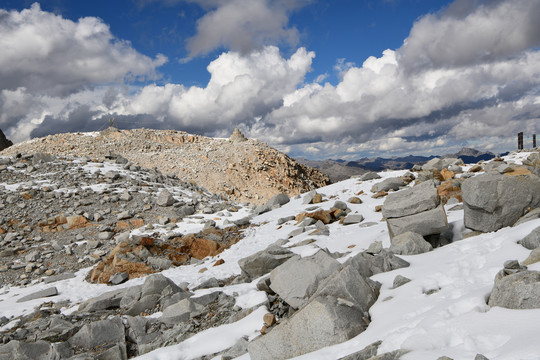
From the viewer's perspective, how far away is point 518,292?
14.3ft

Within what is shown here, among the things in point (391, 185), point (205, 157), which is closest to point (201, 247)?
point (391, 185)

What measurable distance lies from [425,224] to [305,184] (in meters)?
34.2

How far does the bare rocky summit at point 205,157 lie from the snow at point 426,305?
2455 centimetres

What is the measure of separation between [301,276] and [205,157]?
37.2 metres

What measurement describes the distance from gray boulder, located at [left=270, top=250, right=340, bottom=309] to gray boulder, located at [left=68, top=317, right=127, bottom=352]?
4.32m

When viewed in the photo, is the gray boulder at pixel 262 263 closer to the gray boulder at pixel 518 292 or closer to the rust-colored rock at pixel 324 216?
the gray boulder at pixel 518 292

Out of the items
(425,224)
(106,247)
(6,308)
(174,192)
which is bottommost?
(6,308)

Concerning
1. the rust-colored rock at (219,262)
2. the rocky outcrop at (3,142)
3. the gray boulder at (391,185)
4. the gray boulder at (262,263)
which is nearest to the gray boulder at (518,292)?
the gray boulder at (262,263)

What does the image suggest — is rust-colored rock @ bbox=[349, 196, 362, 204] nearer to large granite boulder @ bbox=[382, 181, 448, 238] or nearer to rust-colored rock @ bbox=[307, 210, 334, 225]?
rust-colored rock @ bbox=[307, 210, 334, 225]

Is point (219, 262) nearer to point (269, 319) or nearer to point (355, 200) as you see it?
point (269, 319)

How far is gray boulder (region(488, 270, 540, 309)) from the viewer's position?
4250 mm

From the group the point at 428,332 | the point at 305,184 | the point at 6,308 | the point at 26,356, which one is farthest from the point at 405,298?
the point at 305,184

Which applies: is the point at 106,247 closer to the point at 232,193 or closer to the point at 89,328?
the point at 89,328

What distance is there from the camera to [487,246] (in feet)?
25.5
